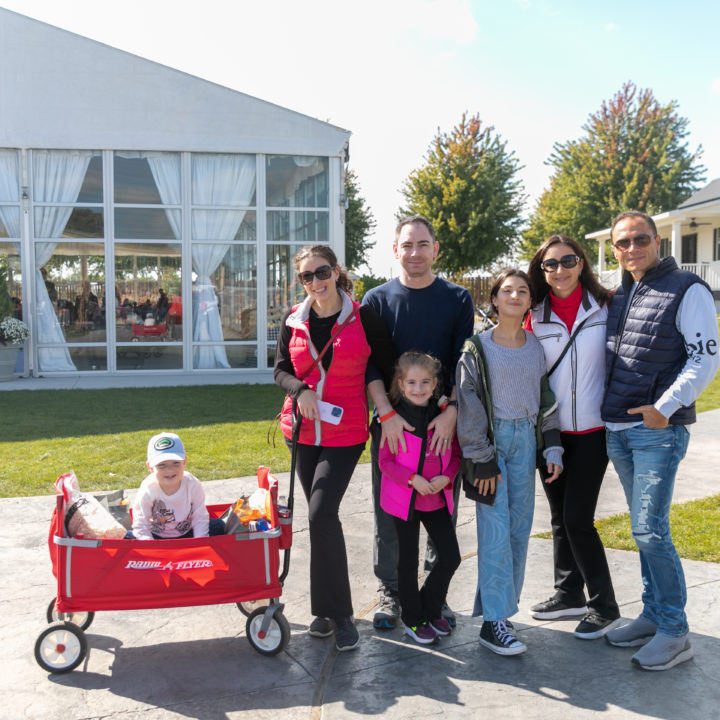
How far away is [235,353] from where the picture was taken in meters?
15.4

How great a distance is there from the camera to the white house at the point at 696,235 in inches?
1093

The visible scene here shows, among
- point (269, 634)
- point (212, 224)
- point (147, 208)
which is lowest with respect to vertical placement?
point (269, 634)

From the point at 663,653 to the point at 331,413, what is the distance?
74.6 inches

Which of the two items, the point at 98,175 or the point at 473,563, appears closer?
the point at 473,563

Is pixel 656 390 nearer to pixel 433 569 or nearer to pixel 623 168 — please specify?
pixel 433 569

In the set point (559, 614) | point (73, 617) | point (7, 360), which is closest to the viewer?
point (73, 617)

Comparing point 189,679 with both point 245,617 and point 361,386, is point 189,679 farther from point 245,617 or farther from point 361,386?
point 361,386

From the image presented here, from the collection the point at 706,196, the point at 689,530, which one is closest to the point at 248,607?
the point at 689,530

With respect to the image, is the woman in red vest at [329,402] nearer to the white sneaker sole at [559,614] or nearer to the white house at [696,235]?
the white sneaker sole at [559,614]

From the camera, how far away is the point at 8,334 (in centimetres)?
1394

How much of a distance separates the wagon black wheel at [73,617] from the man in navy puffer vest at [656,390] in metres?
2.62

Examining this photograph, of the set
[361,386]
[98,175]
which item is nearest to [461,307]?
[361,386]

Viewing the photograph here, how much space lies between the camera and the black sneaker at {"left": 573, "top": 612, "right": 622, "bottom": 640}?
364 cm

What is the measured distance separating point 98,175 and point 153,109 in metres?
1.74
